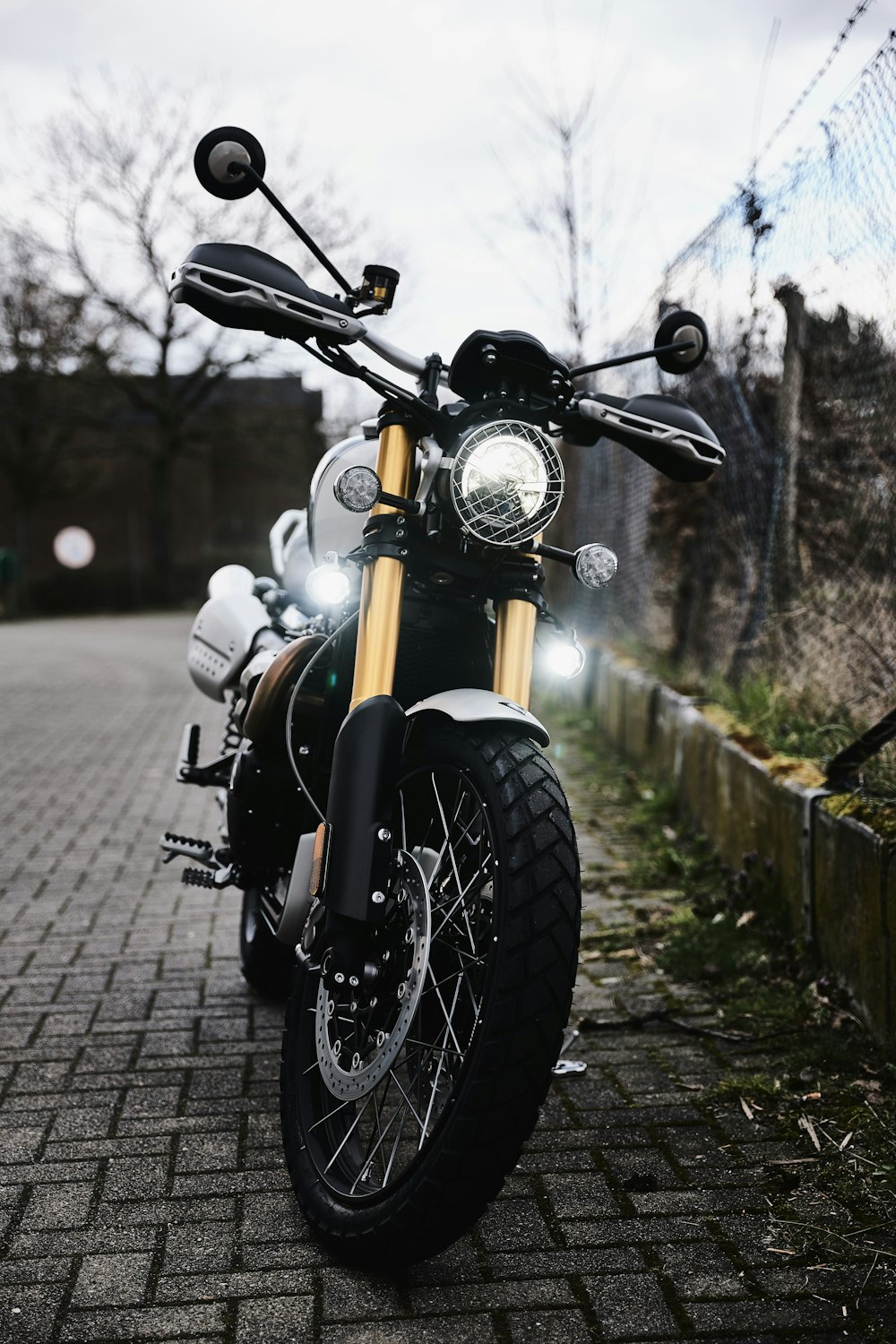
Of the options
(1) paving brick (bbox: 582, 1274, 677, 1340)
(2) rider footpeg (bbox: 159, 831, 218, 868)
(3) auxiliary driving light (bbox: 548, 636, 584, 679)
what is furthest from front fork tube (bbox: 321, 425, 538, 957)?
(2) rider footpeg (bbox: 159, 831, 218, 868)

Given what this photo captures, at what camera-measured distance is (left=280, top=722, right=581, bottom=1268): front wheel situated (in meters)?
2.03

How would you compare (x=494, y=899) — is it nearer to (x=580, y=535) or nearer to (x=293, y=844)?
(x=293, y=844)

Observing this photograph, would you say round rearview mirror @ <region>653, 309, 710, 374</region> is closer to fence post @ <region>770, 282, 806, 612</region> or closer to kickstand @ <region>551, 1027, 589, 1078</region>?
kickstand @ <region>551, 1027, 589, 1078</region>

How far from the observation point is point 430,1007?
2273 millimetres

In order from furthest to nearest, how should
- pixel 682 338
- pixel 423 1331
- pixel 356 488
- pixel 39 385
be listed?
pixel 39 385
pixel 682 338
pixel 356 488
pixel 423 1331

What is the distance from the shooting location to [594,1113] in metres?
2.93

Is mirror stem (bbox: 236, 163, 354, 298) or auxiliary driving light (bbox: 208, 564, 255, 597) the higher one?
mirror stem (bbox: 236, 163, 354, 298)

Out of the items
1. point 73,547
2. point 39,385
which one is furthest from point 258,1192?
point 73,547

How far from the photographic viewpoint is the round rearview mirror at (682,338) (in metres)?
2.69

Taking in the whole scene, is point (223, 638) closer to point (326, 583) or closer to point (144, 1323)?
point (326, 583)

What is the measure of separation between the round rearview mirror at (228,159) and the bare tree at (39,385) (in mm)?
26519

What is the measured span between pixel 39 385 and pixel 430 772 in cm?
2940

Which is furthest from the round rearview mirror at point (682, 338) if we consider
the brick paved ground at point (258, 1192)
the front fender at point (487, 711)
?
the brick paved ground at point (258, 1192)

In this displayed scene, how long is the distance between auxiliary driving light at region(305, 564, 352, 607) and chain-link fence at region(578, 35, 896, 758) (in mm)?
2116
